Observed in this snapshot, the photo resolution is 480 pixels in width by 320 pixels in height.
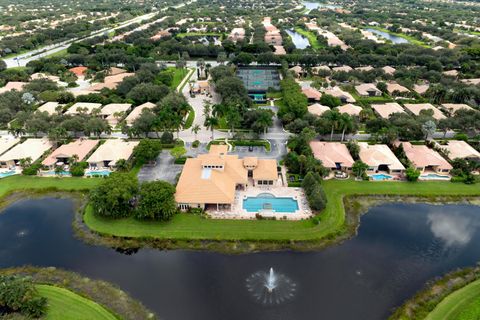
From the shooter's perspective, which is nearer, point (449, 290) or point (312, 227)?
point (449, 290)

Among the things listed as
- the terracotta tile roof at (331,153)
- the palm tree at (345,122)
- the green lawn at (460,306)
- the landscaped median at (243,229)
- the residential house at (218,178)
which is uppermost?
the palm tree at (345,122)

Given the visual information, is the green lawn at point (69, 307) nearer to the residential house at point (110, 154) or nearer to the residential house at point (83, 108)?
the residential house at point (110, 154)

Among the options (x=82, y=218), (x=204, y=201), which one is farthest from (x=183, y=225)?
(x=82, y=218)

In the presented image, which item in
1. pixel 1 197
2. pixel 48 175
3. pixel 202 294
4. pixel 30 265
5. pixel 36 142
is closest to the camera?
pixel 202 294

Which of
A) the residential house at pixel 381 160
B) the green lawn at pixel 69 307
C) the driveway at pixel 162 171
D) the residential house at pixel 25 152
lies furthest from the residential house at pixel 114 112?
the residential house at pixel 381 160

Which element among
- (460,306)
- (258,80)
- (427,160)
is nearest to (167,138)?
(427,160)

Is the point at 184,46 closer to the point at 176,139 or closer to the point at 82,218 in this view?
the point at 176,139
